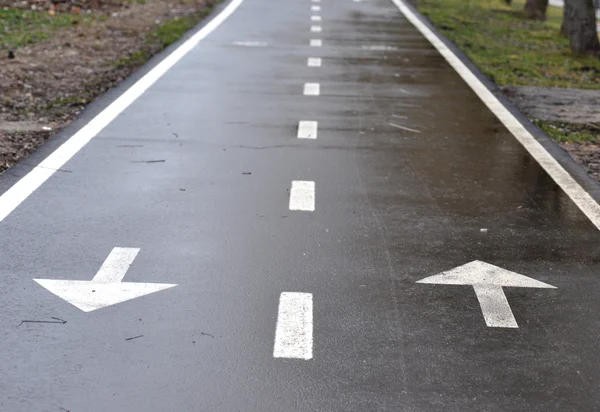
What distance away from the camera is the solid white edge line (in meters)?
8.45

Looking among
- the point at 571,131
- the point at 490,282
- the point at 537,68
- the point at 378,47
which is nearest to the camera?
the point at 490,282

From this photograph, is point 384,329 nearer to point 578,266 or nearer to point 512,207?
point 578,266

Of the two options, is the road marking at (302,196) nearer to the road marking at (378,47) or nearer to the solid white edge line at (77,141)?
the solid white edge line at (77,141)

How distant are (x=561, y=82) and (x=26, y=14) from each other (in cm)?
1202

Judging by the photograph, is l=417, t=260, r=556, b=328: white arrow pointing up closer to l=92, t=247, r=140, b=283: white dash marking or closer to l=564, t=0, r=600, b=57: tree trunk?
l=92, t=247, r=140, b=283: white dash marking

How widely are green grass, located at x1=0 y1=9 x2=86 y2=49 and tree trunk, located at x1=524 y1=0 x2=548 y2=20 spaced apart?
1341 cm

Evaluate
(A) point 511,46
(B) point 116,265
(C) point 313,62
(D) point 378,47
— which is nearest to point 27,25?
(C) point 313,62

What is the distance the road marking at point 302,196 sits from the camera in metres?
8.47

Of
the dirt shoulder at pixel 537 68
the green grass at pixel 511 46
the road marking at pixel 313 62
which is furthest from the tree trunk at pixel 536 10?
the road marking at pixel 313 62

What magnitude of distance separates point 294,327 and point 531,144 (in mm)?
5958

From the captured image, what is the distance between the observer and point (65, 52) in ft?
56.3

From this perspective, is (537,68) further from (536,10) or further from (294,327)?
(536,10)

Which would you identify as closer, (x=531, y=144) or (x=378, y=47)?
(x=531, y=144)

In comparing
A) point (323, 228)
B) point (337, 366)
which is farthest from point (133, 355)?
point (323, 228)
